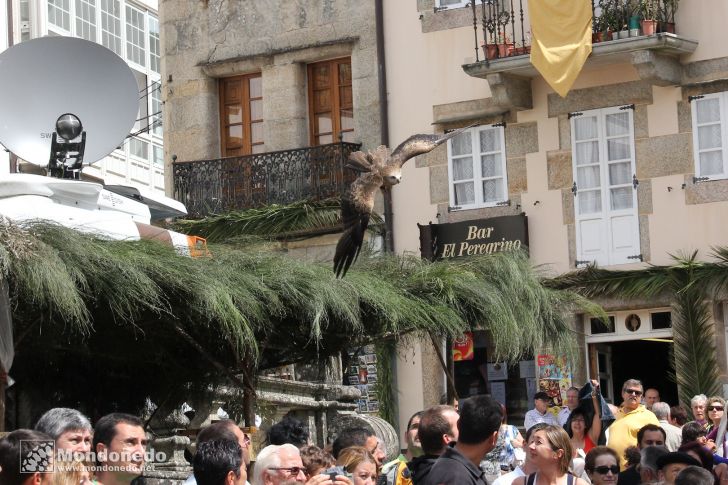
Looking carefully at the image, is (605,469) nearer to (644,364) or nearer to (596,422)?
(596,422)

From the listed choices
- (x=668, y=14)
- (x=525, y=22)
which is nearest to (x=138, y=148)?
(x=525, y=22)

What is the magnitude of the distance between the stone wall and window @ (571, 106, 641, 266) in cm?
345

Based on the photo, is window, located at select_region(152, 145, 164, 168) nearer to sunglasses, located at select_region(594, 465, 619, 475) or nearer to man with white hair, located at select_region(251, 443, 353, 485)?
sunglasses, located at select_region(594, 465, 619, 475)

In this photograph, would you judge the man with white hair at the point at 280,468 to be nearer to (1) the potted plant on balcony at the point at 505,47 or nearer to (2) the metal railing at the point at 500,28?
(2) the metal railing at the point at 500,28

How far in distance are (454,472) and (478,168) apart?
16980 millimetres

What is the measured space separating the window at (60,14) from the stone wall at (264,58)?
16.5 ft

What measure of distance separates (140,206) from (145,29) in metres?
21.1

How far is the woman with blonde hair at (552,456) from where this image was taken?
8914 millimetres

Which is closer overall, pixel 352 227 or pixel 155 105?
pixel 352 227

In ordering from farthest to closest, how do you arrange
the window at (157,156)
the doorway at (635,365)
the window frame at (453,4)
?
the window at (157,156)
the window frame at (453,4)
the doorway at (635,365)

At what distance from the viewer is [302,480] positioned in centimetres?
784

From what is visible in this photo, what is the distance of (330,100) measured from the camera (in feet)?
87.4

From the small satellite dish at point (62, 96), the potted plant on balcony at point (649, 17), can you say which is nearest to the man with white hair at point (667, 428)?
the small satellite dish at point (62, 96)

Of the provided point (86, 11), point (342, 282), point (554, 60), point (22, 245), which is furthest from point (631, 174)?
point (86, 11)
